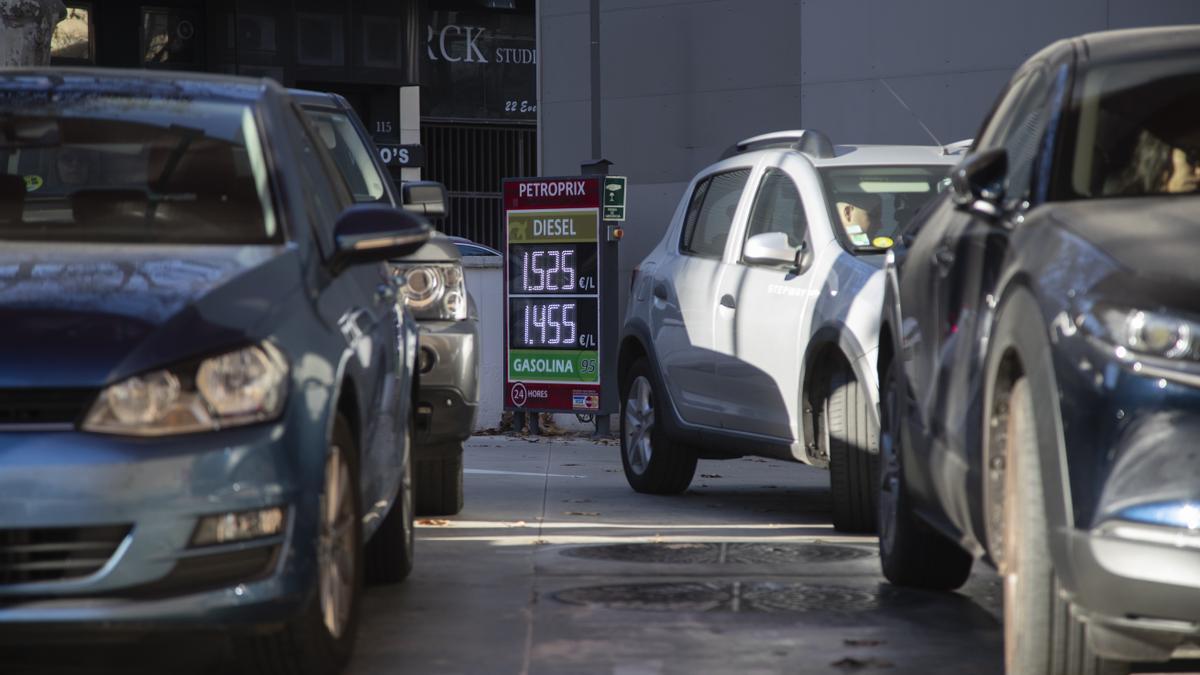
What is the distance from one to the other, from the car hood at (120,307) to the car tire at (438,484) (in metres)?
4.61

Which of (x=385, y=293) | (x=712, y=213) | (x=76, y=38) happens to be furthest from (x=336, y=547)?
(x=76, y=38)

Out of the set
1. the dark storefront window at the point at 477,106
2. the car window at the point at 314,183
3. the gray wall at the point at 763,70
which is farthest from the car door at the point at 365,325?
the dark storefront window at the point at 477,106

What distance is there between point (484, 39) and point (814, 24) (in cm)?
1752

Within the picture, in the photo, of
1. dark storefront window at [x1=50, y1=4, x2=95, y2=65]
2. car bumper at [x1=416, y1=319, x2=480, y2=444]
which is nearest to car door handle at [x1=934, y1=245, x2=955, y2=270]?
car bumper at [x1=416, y1=319, x2=480, y2=444]

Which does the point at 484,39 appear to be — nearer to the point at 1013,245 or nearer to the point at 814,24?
the point at 814,24

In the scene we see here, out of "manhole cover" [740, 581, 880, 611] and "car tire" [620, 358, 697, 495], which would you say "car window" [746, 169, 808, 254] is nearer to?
"car tire" [620, 358, 697, 495]

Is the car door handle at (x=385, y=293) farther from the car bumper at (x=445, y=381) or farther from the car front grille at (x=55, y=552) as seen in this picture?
the car front grille at (x=55, y=552)

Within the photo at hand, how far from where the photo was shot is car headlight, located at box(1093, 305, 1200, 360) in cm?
413

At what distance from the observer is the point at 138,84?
241 inches

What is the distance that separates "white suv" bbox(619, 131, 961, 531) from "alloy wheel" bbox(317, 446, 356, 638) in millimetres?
3649

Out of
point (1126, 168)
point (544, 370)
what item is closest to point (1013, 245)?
point (1126, 168)

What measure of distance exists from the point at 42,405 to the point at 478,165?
Result: 33425 mm

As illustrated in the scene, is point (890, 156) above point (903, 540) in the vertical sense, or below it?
above

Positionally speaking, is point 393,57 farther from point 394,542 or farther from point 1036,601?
point 1036,601
